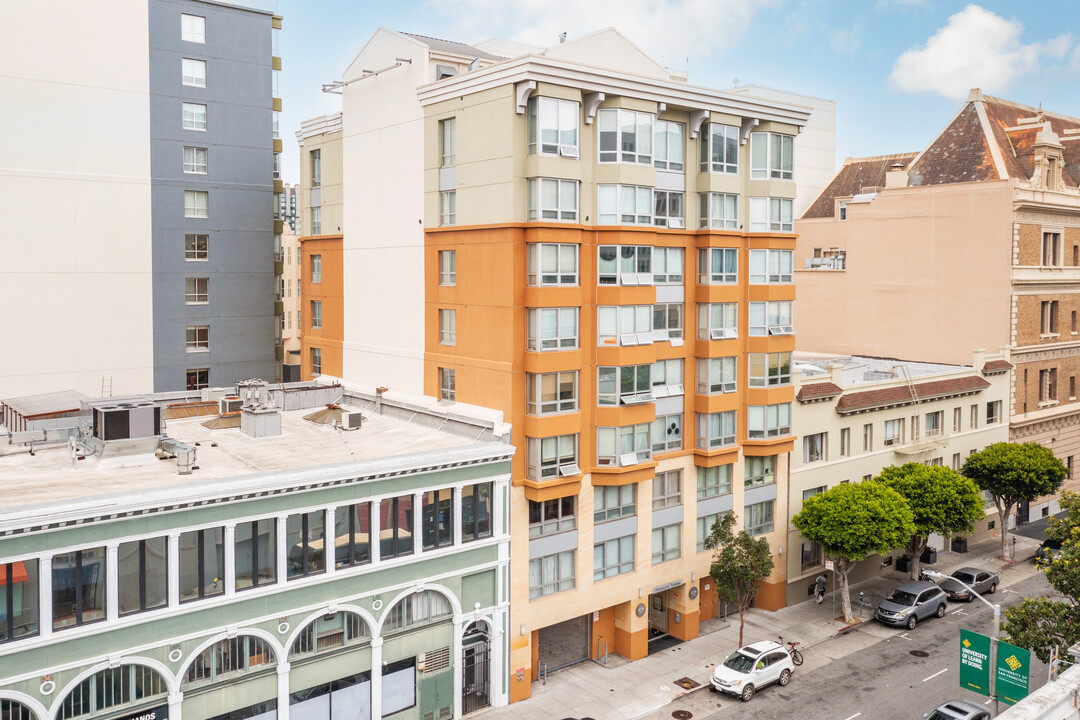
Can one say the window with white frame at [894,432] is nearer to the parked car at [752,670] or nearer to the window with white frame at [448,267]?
the parked car at [752,670]

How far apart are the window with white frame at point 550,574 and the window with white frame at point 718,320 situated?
13.9m

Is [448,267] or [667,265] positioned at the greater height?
[667,265]

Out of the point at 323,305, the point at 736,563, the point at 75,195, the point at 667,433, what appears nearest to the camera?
the point at 736,563

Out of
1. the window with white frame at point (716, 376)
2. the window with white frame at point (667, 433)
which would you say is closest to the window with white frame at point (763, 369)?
the window with white frame at point (716, 376)

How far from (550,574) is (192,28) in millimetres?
40989

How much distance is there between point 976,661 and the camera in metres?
33.1

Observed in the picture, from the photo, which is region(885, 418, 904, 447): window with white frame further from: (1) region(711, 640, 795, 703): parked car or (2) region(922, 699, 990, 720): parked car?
(2) region(922, 699, 990, 720): parked car

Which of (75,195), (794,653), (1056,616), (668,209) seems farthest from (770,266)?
(75,195)

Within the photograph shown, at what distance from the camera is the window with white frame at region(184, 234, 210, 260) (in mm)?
55844

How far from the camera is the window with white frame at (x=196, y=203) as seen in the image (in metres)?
55.6

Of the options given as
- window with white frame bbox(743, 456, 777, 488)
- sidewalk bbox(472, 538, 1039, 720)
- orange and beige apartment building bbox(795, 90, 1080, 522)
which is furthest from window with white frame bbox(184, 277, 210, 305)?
orange and beige apartment building bbox(795, 90, 1080, 522)

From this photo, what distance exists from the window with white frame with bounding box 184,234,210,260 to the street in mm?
39980

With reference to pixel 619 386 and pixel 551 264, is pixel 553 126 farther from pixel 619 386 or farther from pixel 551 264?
pixel 619 386

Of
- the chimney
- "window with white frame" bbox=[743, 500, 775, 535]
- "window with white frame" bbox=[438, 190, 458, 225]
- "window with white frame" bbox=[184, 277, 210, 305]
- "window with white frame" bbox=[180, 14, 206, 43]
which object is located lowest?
"window with white frame" bbox=[743, 500, 775, 535]
